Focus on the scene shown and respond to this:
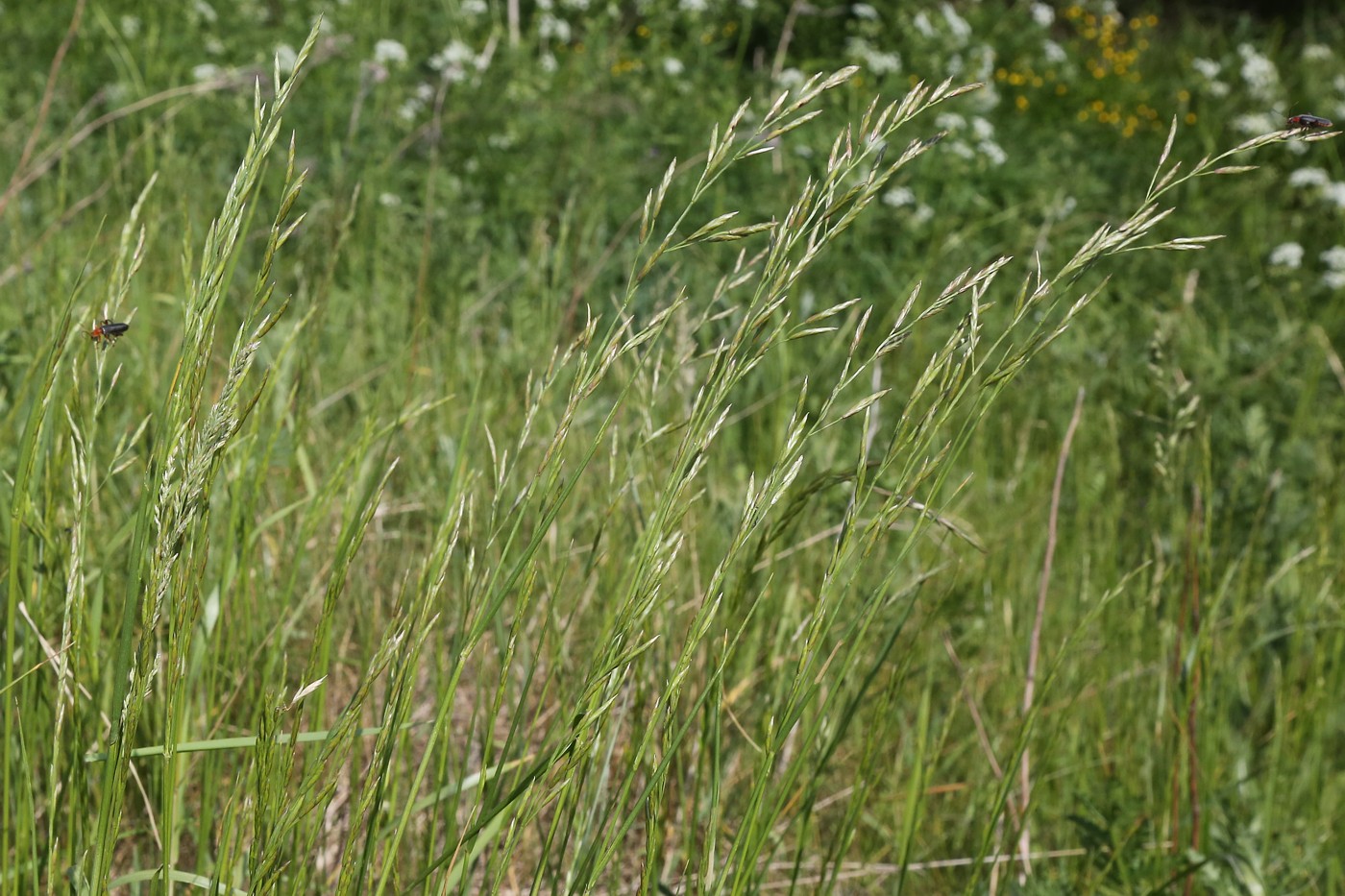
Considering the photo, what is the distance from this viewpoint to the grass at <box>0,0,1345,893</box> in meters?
0.81

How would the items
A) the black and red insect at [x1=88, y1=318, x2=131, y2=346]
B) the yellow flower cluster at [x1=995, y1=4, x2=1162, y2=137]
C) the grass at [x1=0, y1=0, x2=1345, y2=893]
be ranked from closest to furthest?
the grass at [x1=0, y1=0, x2=1345, y2=893]
the black and red insect at [x1=88, y1=318, x2=131, y2=346]
the yellow flower cluster at [x1=995, y1=4, x2=1162, y2=137]

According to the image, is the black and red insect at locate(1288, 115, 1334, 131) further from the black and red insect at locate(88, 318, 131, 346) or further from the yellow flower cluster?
the yellow flower cluster

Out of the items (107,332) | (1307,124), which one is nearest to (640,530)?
(107,332)

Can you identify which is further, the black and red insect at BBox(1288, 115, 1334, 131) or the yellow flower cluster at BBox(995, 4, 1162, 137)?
the yellow flower cluster at BBox(995, 4, 1162, 137)

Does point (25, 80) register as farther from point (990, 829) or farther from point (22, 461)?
point (990, 829)

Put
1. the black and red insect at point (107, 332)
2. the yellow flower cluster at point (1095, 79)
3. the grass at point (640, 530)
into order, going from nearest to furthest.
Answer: the grass at point (640, 530) → the black and red insect at point (107, 332) → the yellow flower cluster at point (1095, 79)

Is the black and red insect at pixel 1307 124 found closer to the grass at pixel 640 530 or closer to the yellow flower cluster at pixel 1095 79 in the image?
the grass at pixel 640 530

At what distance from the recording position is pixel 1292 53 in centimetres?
836

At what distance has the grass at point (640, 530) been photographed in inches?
31.8

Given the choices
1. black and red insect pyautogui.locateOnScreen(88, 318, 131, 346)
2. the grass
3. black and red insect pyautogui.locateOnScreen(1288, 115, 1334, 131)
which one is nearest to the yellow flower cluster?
the grass

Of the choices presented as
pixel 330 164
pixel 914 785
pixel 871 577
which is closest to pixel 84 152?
pixel 330 164

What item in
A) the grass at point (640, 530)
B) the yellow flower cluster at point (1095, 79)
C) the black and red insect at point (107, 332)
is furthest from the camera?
the yellow flower cluster at point (1095, 79)

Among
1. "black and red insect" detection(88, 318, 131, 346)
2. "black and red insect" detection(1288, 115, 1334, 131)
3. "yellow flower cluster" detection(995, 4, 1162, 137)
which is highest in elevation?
"black and red insect" detection(1288, 115, 1334, 131)

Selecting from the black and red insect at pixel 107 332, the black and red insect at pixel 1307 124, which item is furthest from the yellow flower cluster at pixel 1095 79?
the black and red insect at pixel 107 332
